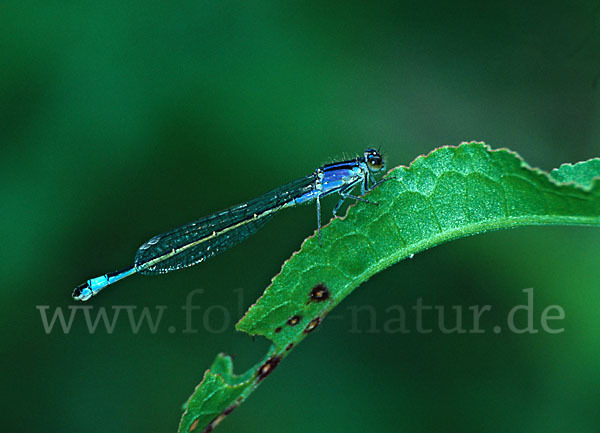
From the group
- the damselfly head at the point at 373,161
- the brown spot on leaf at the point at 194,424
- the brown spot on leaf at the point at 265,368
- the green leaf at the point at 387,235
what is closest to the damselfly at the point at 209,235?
the damselfly head at the point at 373,161

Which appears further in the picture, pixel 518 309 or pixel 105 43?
pixel 105 43

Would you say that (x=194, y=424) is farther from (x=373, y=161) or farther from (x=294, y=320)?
(x=373, y=161)

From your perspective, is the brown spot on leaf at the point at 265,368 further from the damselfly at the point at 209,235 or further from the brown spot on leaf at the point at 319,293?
the damselfly at the point at 209,235

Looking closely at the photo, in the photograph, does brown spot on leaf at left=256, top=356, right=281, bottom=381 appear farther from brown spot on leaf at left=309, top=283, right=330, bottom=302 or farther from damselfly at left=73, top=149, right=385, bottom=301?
damselfly at left=73, top=149, right=385, bottom=301

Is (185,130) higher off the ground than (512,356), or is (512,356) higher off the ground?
(185,130)

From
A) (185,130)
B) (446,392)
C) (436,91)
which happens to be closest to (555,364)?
(446,392)

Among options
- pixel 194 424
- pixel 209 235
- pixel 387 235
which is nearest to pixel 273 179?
pixel 209 235

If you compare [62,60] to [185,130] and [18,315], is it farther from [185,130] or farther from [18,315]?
[18,315]
